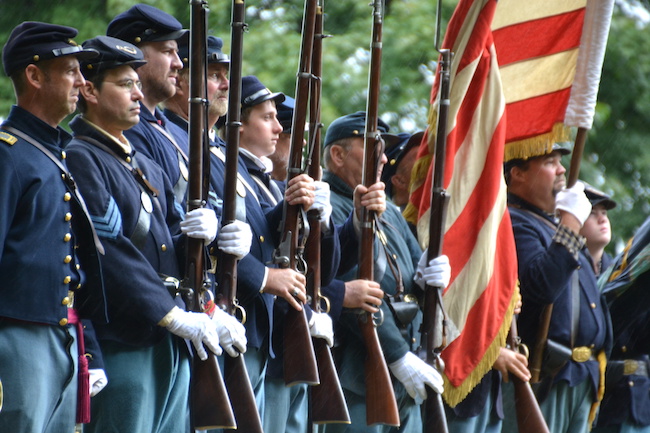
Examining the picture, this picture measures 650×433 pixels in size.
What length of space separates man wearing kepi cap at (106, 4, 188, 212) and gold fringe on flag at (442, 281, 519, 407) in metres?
1.97

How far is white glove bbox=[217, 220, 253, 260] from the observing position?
16.5ft

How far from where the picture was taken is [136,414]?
14.9ft

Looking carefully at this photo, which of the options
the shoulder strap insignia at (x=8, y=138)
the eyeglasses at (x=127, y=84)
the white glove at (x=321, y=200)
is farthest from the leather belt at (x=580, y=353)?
the shoulder strap insignia at (x=8, y=138)

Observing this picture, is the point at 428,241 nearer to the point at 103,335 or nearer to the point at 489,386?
the point at 489,386

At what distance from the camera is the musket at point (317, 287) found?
18.5 ft

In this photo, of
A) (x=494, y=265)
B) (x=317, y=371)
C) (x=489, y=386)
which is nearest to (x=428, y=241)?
(x=494, y=265)

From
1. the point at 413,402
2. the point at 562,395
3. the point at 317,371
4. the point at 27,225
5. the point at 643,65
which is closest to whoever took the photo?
the point at 27,225

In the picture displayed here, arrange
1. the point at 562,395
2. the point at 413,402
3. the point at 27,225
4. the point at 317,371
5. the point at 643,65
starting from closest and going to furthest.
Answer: the point at 27,225 < the point at 317,371 < the point at 413,402 < the point at 562,395 < the point at 643,65

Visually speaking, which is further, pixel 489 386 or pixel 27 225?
pixel 489 386

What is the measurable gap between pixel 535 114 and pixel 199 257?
3.05 metres

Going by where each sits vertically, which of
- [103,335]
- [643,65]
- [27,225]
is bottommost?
[103,335]

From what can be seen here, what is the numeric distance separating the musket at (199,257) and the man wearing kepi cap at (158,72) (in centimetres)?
35

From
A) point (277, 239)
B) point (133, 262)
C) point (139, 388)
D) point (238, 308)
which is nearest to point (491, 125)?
point (277, 239)

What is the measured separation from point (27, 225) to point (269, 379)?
1.81 metres
